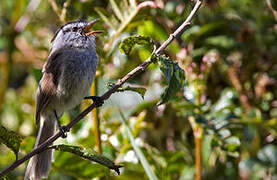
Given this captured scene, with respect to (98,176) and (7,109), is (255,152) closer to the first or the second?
(98,176)

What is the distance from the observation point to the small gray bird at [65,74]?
233 cm

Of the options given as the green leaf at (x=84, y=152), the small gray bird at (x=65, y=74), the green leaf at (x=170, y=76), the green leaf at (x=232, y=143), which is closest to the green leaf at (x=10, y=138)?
the green leaf at (x=84, y=152)

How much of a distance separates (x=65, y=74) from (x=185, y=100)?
0.65 metres

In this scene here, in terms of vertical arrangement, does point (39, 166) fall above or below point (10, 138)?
above

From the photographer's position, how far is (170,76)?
1415 millimetres

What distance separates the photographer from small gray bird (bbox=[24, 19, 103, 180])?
2328 millimetres

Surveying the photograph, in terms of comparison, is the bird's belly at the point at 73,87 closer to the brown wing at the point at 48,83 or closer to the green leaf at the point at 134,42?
the brown wing at the point at 48,83

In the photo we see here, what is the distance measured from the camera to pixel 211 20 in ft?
9.20

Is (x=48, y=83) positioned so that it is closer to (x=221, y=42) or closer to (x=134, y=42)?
(x=134, y=42)

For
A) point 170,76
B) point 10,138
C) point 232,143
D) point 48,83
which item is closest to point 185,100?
point 232,143

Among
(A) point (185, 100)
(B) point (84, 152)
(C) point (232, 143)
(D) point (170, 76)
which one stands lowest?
(B) point (84, 152)

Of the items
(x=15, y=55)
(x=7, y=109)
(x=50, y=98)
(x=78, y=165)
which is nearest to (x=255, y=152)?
(x=78, y=165)

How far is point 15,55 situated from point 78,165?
5.14 ft

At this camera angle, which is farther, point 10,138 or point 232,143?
point 232,143
